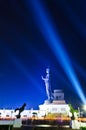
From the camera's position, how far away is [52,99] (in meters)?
43.3

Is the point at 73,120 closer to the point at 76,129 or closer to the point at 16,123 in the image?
the point at 76,129

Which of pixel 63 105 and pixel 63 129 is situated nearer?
pixel 63 129

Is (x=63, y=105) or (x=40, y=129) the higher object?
(x=63, y=105)

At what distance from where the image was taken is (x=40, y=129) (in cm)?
1655

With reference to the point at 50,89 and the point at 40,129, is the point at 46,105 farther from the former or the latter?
the point at 40,129

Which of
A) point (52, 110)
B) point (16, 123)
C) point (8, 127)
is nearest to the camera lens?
point (8, 127)

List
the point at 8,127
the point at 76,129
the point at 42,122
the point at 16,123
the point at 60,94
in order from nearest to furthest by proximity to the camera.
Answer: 1. the point at 8,127
2. the point at 76,129
3. the point at 16,123
4. the point at 42,122
5. the point at 60,94

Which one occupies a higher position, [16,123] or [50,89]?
[50,89]

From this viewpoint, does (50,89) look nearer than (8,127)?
No

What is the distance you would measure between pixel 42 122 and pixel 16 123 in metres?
5.85

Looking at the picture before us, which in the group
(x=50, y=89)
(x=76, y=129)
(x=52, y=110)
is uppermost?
(x=50, y=89)

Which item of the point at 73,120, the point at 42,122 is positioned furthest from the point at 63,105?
the point at 73,120

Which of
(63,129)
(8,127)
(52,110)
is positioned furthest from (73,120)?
(52,110)

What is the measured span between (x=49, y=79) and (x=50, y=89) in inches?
70.2
